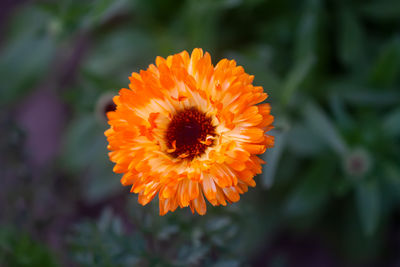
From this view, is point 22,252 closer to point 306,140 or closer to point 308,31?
point 306,140

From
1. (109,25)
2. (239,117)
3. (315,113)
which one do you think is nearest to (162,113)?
(239,117)

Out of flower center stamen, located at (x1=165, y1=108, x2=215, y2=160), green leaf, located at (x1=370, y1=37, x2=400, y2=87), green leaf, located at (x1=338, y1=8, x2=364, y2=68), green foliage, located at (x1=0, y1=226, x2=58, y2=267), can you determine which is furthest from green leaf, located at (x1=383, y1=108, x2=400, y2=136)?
green foliage, located at (x1=0, y1=226, x2=58, y2=267)

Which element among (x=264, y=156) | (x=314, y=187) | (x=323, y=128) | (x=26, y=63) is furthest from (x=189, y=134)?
(x=26, y=63)

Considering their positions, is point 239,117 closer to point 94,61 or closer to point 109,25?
point 94,61

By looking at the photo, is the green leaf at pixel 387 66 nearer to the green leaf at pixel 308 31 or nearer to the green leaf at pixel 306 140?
the green leaf at pixel 308 31

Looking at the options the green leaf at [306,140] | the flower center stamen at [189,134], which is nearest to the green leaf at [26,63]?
the flower center stamen at [189,134]

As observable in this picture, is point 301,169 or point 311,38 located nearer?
point 311,38

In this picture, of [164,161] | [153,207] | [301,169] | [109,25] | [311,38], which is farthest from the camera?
[109,25]

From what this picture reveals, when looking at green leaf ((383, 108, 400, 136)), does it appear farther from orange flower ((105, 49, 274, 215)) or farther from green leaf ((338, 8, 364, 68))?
orange flower ((105, 49, 274, 215))

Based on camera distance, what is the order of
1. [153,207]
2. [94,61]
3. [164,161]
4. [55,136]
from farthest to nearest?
[55,136], [94,61], [153,207], [164,161]
